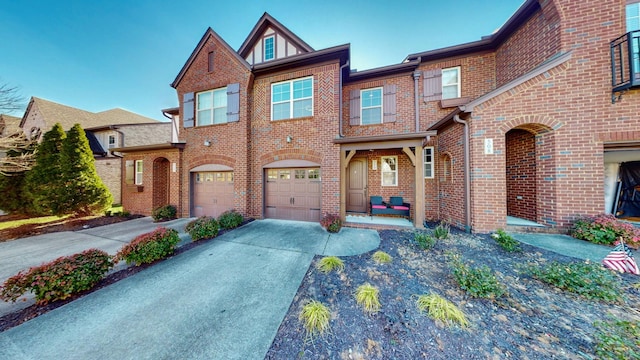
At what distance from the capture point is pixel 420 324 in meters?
2.29

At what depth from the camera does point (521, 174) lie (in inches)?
245

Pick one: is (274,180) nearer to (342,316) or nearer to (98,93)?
(342,316)

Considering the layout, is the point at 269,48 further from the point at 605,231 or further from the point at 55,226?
the point at 605,231

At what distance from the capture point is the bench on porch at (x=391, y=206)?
724cm

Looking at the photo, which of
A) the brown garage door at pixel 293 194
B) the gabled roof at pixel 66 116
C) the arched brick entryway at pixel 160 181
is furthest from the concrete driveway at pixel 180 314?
the gabled roof at pixel 66 116

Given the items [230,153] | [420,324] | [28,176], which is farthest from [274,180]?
[28,176]

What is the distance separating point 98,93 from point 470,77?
25.5m

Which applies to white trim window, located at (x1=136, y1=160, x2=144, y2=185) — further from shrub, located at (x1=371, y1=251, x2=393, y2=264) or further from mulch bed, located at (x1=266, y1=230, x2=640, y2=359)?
shrub, located at (x1=371, y1=251, x2=393, y2=264)

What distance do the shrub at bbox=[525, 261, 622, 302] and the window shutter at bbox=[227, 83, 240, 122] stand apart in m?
9.35

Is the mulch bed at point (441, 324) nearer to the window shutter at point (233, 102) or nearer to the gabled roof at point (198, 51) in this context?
the window shutter at point (233, 102)

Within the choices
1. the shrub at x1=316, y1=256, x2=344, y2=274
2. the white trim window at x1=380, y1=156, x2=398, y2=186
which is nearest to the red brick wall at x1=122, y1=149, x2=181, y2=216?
the shrub at x1=316, y1=256, x2=344, y2=274

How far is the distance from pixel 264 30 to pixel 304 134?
6.12m

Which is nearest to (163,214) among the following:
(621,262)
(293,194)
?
(293,194)

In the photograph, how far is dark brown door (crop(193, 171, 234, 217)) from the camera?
8117mm
